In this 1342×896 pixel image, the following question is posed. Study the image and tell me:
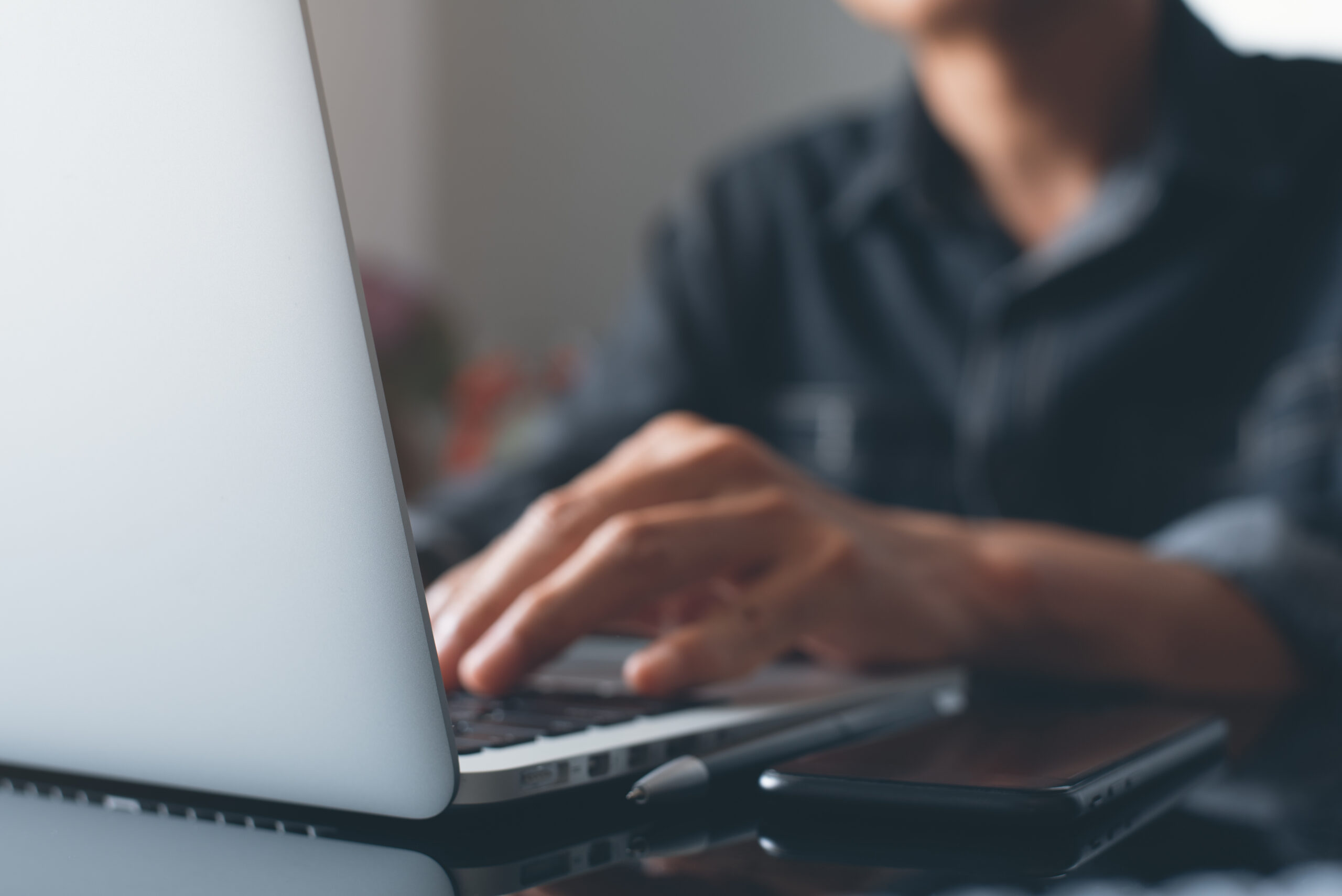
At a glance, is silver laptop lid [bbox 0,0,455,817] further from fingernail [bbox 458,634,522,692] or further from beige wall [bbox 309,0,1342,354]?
beige wall [bbox 309,0,1342,354]

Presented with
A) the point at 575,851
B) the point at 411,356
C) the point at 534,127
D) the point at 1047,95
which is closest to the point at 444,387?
the point at 411,356

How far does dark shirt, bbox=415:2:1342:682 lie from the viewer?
2.64ft

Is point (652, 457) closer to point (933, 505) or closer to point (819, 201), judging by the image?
point (933, 505)

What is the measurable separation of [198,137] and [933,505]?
31.8 inches

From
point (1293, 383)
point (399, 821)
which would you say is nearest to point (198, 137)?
point (399, 821)

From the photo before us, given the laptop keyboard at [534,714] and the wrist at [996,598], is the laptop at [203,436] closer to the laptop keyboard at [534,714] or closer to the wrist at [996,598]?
the laptop keyboard at [534,714]

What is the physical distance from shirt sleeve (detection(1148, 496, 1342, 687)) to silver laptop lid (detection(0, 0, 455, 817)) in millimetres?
507

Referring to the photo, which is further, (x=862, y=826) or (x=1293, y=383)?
(x=1293, y=383)

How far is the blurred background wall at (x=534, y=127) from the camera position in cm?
197

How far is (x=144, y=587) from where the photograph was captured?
23cm

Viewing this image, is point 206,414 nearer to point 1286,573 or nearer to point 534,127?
point 1286,573

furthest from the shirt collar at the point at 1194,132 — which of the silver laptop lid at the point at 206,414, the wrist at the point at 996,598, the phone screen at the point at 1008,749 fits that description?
the silver laptop lid at the point at 206,414

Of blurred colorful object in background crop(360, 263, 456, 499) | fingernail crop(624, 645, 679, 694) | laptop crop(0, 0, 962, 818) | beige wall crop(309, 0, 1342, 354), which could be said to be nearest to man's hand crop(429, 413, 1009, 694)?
fingernail crop(624, 645, 679, 694)

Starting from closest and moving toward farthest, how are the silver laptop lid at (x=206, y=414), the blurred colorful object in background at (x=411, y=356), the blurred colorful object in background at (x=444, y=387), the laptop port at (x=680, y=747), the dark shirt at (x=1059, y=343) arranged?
the silver laptop lid at (x=206, y=414)
the laptop port at (x=680, y=747)
the dark shirt at (x=1059, y=343)
the blurred colorful object in background at (x=444, y=387)
the blurred colorful object in background at (x=411, y=356)
